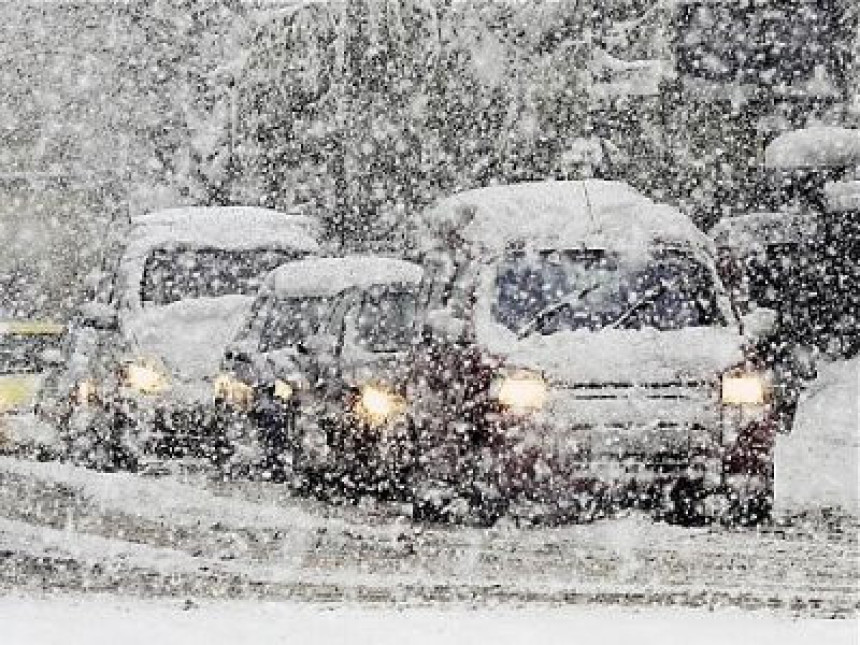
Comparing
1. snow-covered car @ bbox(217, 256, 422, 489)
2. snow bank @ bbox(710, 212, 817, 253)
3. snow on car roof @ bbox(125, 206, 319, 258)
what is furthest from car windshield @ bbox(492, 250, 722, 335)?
snow bank @ bbox(710, 212, 817, 253)

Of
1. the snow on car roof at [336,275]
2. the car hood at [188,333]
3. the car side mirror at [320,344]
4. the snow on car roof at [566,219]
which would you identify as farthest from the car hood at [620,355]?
the car hood at [188,333]

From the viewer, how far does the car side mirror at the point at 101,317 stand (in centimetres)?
1591

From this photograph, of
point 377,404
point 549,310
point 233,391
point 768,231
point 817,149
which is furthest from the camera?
point 768,231

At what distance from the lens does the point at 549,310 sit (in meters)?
11.3

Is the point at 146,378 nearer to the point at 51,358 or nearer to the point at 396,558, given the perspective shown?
the point at 51,358

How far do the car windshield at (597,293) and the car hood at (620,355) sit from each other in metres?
0.11

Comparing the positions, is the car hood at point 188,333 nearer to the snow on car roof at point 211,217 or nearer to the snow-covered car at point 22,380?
the snow-covered car at point 22,380

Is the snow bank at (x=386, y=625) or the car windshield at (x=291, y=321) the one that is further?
the car windshield at (x=291, y=321)

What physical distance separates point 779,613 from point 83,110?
28.9 metres

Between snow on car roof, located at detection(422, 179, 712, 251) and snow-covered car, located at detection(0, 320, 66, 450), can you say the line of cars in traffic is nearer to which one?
snow on car roof, located at detection(422, 179, 712, 251)

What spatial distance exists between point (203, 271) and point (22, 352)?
5.42ft

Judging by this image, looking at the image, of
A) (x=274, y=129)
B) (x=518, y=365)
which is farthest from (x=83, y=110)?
(x=518, y=365)

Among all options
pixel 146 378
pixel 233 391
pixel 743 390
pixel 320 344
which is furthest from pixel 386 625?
pixel 146 378

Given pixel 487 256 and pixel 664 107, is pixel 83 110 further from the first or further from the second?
pixel 487 256
